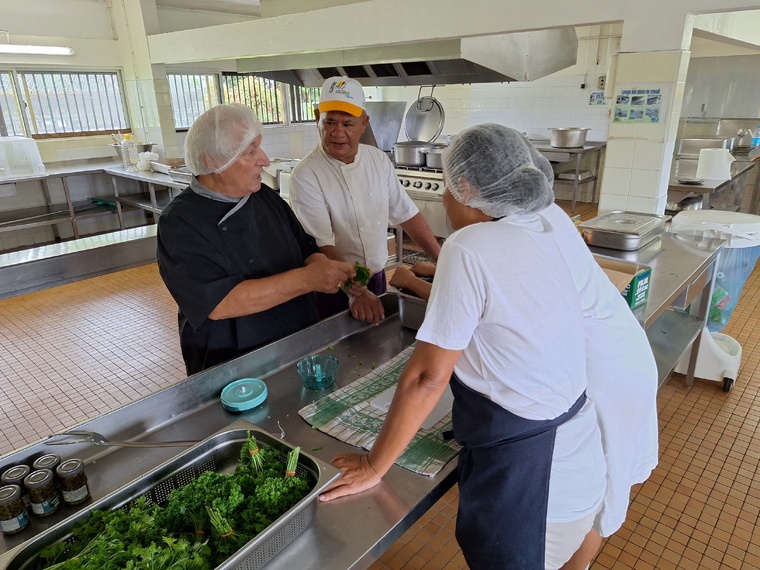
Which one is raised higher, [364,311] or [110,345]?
[364,311]

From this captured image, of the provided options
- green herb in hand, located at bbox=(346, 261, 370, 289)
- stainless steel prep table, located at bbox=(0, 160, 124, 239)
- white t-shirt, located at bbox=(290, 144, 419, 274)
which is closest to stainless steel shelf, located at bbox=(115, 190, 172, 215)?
stainless steel prep table, located at bbox=(0, 160, 124, 239)

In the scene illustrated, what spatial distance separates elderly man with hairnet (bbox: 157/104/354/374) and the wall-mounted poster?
6.63 ft

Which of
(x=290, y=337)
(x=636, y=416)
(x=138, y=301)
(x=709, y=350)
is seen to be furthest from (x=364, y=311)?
(x=138, y=301)

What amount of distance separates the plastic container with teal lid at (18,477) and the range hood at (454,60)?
340 centimetres

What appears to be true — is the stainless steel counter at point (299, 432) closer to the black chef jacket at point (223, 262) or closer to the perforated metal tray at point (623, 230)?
the black chef jacket at point (223, 262)

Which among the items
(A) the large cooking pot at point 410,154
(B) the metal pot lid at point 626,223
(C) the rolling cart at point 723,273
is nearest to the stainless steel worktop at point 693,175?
(C) the rolling cart at point 723,273

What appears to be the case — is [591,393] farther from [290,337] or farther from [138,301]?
[138,301]

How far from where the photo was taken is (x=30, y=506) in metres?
1.07

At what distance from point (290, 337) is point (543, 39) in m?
3.63

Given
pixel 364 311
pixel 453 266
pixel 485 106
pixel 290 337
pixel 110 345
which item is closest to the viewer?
pixel 453 266

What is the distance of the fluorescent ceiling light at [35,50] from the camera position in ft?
17.3

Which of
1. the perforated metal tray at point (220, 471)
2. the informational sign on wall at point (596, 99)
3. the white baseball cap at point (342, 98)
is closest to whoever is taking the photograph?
the perforated metal tray at point (220, 471)

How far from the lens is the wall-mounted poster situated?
2.72 meters

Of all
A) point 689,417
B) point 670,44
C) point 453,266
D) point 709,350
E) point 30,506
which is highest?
point 670,44
